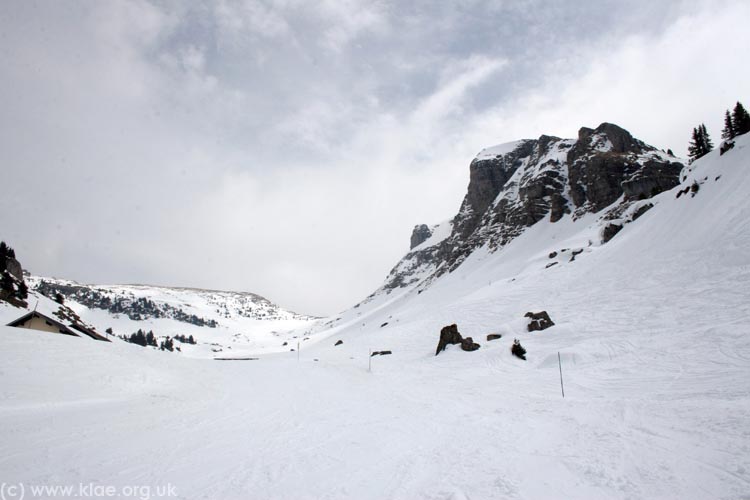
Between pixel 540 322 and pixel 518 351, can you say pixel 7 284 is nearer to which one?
pixel 518 351

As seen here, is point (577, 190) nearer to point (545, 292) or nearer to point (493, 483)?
point (545, 292)

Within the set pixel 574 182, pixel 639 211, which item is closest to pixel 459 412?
pixel 639 211

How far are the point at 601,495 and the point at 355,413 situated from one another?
23.9ft

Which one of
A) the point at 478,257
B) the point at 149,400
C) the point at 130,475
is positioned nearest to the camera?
the point at 130,475

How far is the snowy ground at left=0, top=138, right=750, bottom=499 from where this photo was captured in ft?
18.2

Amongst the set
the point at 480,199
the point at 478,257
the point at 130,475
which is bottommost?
the point at 130,475

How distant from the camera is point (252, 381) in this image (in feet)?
61.1

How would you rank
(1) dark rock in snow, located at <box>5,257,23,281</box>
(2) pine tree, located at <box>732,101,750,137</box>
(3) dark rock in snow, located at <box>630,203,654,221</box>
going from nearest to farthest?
(3) dark rock in snow, located at <box>630,203,654,221</box> < (2) pine tree, located at <box>732,101,750,137</box> < (1) dark rock in snow, located at <box>5,257,23,281</box>

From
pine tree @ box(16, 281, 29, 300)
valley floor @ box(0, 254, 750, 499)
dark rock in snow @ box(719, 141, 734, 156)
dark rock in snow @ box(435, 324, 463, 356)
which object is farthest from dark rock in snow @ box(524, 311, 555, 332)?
pine tree @ box(16, 281, 29, 300)

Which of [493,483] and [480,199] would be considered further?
[480,199]

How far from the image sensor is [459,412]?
413 inches

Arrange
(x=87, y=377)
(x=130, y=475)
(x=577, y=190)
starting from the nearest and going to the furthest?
(x=130, y=475), (x=87, y=377), (x=577, y=190)

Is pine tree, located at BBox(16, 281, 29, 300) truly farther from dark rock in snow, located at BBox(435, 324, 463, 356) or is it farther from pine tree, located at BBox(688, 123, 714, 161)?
pine tree, located at BBox(688, 123, 714, 161)

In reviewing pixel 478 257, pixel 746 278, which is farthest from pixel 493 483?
pixel 478 257
